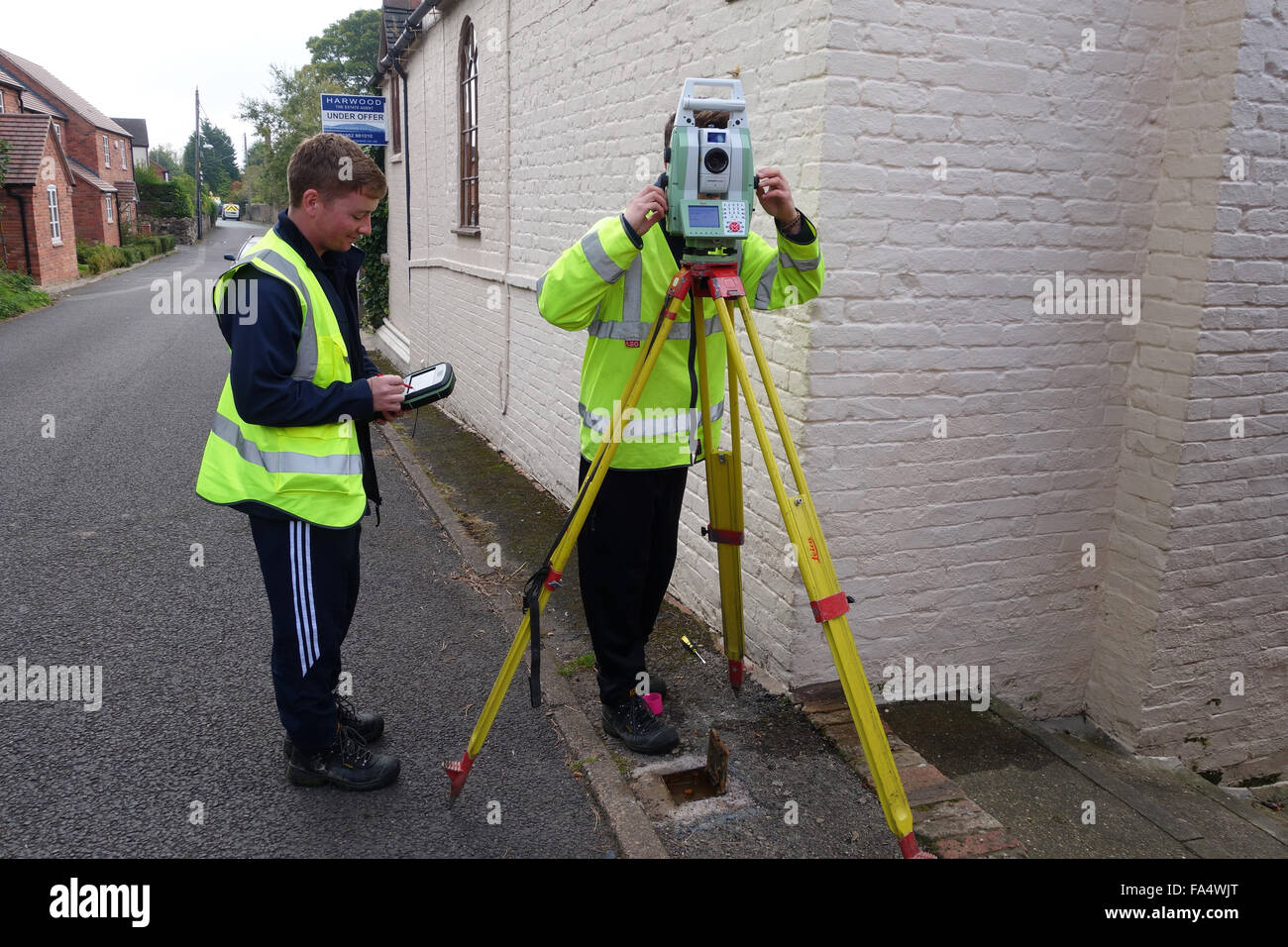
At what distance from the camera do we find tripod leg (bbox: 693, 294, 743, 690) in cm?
307

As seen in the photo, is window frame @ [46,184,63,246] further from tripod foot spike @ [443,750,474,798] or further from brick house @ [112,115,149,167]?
brick house @ [112,115,149,167]

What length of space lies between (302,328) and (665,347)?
1163mm

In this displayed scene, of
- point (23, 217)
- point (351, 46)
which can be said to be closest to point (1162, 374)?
point (23, 217)

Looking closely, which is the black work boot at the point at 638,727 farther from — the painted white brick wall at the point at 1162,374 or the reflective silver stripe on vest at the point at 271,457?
the painted white brick wall at the point at 1162,374

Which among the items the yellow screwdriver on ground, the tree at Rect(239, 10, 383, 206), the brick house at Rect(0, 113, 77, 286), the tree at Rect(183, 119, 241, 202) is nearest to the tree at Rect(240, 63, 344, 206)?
the tree at Rect(239, 10, 383, 206)

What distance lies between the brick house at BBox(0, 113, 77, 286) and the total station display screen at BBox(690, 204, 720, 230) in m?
25.7

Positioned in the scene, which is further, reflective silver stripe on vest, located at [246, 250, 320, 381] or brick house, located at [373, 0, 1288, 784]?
brick house, located at [373, 0, 1288, 784]

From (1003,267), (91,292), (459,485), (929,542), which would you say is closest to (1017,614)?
(929,542)

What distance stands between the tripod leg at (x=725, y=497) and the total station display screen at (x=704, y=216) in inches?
13.2

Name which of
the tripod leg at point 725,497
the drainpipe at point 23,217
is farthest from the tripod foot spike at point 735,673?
the drainpipe at point 23,217

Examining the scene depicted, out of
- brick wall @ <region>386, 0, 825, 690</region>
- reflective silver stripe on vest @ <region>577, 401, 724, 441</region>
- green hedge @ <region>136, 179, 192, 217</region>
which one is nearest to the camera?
reflective silver stripe on vest @ <region>577, 401, 724, 441</region>

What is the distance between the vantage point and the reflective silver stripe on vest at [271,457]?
283 cm

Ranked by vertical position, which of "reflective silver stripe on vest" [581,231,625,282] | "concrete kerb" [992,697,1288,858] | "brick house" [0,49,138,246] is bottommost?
"concrete kerb" [992,697,1288,858]

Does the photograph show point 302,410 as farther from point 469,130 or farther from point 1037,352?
point 469,130
